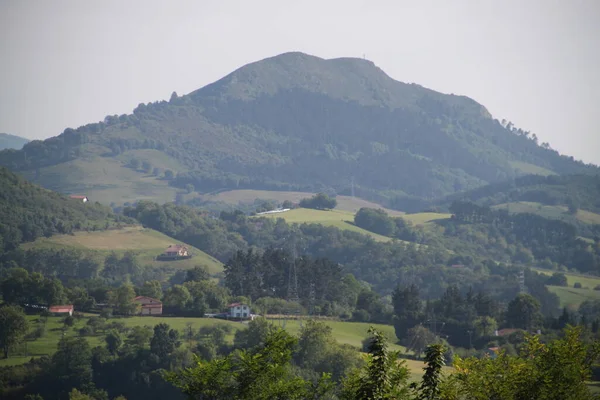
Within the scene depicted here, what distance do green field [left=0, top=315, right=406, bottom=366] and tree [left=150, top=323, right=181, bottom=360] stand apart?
15.9 feet

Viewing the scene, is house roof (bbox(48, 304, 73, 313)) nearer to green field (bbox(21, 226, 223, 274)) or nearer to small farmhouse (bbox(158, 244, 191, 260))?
green field (bbox(21, 226, 223, 274))

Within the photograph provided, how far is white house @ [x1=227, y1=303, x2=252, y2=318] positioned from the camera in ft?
301

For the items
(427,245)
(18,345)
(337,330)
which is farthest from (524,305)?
(427,245)

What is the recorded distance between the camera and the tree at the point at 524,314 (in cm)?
9681

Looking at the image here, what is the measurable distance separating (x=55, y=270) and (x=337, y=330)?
191 ft

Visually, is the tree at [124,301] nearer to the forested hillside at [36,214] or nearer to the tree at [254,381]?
the forested hillside at [36,214]

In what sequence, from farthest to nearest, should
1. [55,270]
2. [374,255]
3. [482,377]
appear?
[374,255] < [55,270] < [482,377]

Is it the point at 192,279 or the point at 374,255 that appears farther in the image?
the point at 374,255

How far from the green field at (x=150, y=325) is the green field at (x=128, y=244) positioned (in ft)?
167

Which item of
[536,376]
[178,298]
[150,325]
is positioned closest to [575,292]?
[178,298]

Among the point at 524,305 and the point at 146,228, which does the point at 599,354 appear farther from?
the point at 146,228

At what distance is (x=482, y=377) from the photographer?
27672 millimetres

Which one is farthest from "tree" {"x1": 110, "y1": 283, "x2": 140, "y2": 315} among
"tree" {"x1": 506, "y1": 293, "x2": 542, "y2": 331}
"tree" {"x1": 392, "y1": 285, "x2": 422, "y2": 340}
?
"tree" {"x1": 506, "y1": 293, "x2": 542, "y2": 331}

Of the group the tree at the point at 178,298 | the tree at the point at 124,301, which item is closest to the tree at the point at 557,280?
the tree at the point at 178,298
